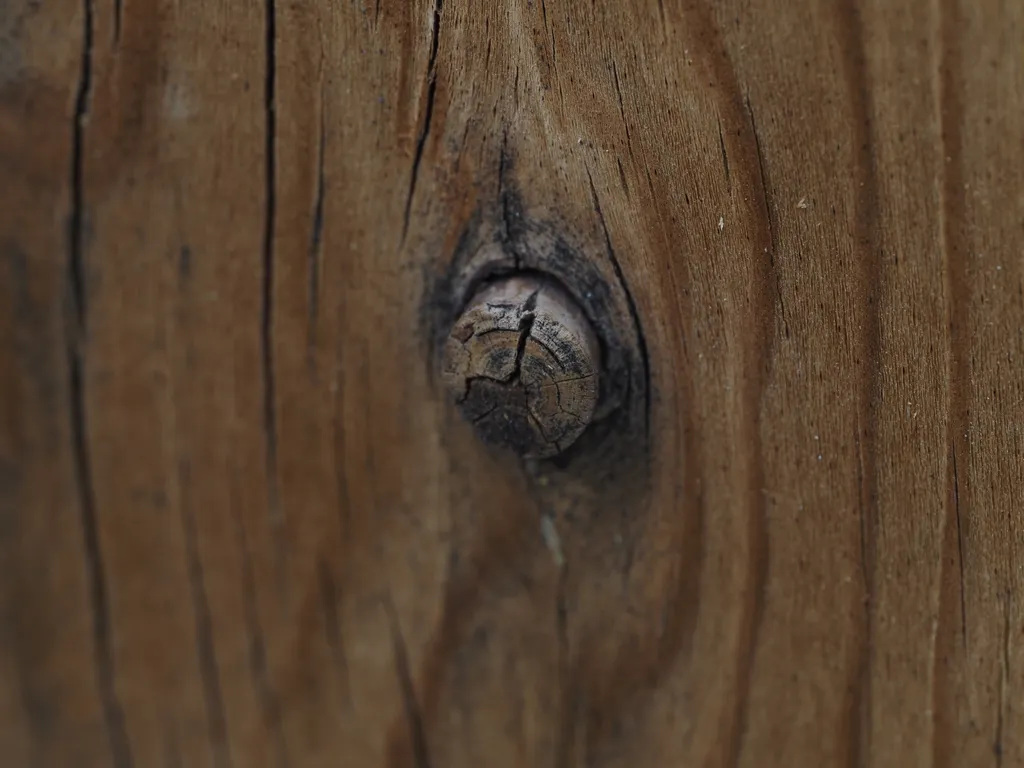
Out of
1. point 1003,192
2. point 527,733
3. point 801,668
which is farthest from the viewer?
A: point 527,733

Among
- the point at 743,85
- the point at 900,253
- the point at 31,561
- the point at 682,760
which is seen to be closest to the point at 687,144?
the point at 743,85

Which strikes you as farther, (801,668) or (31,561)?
(31,561)

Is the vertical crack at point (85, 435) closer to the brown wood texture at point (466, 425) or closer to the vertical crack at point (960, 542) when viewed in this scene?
the brown wood texture at point (466, 425)

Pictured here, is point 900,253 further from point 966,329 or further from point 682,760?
point 682,760

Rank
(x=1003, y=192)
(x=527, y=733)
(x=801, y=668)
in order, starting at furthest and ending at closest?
(x=527, y=733) → (x=801, y=668) → (x=1003, y=192)

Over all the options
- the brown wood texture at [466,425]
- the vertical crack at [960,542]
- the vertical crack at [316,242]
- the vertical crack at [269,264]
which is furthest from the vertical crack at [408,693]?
the vertical crack at [960,542]

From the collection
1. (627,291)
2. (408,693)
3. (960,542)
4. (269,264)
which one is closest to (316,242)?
(269,264)

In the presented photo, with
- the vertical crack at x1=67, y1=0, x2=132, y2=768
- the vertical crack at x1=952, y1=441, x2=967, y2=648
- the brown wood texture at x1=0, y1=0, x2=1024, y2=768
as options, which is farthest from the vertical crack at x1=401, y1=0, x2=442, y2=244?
the vertical crack at x1=952, y1=441, x2=967, y2=648
